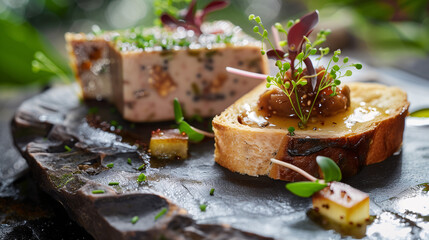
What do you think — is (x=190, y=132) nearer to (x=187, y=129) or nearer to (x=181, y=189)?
(x=187, y=129)

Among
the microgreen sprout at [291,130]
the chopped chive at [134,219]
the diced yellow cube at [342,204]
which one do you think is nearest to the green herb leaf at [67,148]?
the chopped chive at [134,219]

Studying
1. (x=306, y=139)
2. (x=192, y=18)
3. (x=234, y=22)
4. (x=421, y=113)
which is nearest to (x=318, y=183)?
(x=306, y=139)

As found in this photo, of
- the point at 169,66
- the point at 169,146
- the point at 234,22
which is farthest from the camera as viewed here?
the point at 234,22

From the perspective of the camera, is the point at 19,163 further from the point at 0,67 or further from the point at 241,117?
the point at 0,67

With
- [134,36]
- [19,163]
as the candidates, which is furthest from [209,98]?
[19,163]

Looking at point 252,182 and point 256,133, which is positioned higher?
point 256,133

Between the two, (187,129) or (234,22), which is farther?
(234,22)

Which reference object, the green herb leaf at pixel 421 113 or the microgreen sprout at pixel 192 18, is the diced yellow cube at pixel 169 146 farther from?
the green herb leaf at pixel 421 113
